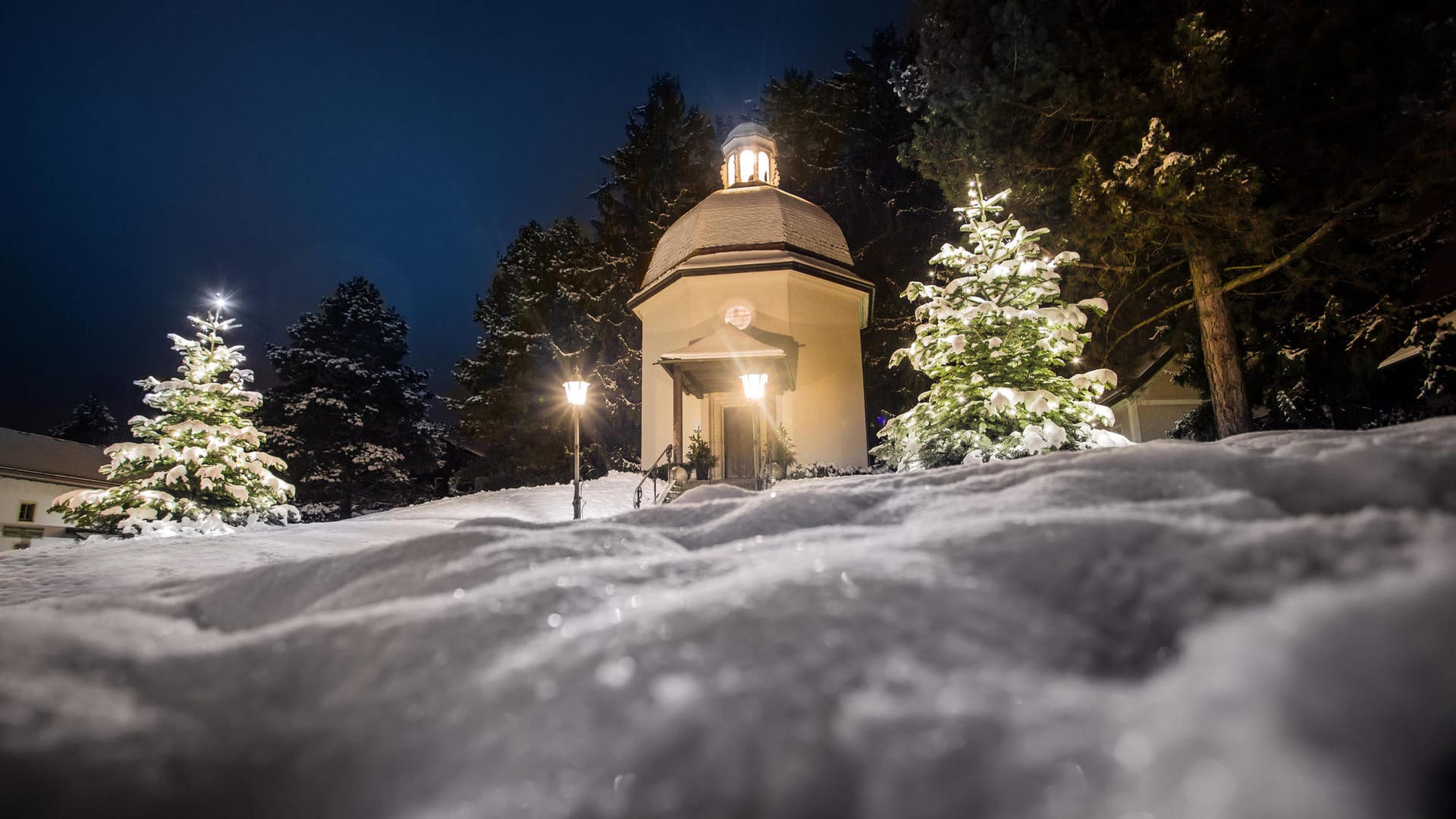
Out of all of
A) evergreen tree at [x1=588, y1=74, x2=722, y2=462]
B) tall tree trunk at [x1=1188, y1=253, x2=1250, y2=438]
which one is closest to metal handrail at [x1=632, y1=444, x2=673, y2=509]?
evergreen tree at [x1=588, y1=74, x2=722, y2=462]

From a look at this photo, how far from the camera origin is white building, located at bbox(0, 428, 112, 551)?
633 inches

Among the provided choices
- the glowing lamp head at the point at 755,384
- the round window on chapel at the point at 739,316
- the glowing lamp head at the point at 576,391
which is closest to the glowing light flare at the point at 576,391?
the glowing lamp head at the point at 576,391

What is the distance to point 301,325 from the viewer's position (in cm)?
2533

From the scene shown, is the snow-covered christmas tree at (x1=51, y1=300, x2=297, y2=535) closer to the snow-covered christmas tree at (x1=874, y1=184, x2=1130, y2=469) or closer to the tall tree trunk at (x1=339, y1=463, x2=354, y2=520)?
the snow-covered christmas tree at (x1=874, y1=184, x2=1130, y2=469)

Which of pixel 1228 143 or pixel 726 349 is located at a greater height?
pixel 1228 143

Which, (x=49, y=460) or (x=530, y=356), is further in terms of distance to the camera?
(x=530, y=356)

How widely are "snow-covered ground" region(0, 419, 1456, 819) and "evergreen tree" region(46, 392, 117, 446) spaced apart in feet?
161

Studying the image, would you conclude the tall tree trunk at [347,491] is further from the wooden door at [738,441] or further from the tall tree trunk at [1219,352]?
the tall tree trunk at [1219,352]

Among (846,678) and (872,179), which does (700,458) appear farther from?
(872,179)

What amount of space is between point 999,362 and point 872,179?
796 inches

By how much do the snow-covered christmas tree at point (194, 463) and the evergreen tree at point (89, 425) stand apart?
35.5m

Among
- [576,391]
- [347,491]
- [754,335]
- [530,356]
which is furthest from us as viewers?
[530,356]

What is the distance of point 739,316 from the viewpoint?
16.1 meters

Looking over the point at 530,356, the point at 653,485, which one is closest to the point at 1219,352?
the point at 653,485
